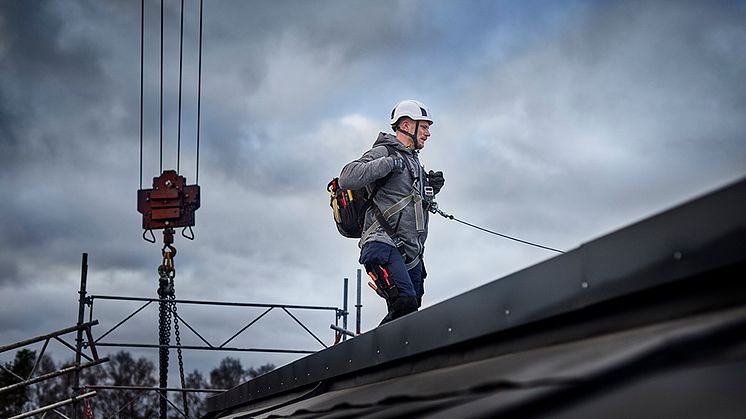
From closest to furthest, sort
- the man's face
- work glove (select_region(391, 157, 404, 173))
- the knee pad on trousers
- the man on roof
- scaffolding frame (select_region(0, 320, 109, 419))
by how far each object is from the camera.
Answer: the knee pad on trousers, the man on roof, work glove (select_region(391, 157, 404, 173)), the man's face, scaffolding frame (select_region(0, 320, 109, 419))

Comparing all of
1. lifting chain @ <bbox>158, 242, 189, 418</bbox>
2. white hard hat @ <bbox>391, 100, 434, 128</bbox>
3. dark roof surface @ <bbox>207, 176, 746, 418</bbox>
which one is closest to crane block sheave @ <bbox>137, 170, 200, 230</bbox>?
lifting chain @ <bbox>158, 242, 189, 418</bbox>

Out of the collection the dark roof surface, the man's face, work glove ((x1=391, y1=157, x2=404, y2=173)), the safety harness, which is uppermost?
the man's face

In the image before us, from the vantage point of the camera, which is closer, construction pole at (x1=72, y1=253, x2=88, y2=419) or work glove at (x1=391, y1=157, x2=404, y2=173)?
work glove at (x1=391, y1=157, x2=404, y2=173)

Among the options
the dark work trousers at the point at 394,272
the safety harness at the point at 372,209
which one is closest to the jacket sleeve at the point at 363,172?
the safety harness at the point at 372,209

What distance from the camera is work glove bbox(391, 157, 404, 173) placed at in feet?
20.2

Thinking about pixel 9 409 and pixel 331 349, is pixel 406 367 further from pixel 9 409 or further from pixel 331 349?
pixel 9 409

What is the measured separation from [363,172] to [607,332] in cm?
408

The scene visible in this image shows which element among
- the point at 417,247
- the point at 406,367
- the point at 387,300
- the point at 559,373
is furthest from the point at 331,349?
the point at 559,373

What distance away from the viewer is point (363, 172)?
19.8ft

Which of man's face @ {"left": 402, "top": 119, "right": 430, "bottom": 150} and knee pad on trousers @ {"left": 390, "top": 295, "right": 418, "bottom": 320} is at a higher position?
man's face @ {"left": 402, "top": 119, "right": 430, "bottom": 150}

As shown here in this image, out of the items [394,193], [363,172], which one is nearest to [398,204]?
[394,193]

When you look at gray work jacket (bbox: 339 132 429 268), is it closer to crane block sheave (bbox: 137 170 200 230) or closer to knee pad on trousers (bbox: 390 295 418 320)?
knee pad on trousers (bbox: 390 295 418 320)

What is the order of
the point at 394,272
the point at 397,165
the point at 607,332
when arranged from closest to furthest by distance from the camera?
the point at 607,332 → the point at 394,272 → the point at 397,165

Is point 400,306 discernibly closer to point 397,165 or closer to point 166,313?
point 397,165
